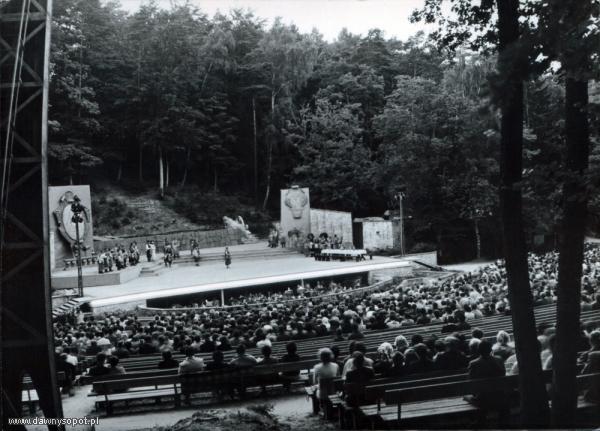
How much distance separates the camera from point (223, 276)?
22453 mm

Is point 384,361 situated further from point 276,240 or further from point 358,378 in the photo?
point 276,240

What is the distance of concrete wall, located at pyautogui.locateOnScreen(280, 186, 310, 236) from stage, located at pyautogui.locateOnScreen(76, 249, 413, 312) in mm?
2686

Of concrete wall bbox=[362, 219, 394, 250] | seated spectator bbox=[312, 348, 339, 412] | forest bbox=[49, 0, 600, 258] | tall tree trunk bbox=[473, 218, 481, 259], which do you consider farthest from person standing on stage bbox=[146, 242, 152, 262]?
seated spectator bbox=[312, 348, 339, 412]

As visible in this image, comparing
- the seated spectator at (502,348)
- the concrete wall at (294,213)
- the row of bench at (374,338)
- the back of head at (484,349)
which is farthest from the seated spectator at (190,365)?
the concrete wall at (294,213)

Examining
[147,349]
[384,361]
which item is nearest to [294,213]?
[147,349]

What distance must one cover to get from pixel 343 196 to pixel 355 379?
29.6 metres

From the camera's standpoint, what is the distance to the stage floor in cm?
1905

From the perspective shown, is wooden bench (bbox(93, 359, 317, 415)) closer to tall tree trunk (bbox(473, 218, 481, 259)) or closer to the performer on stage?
tall tree trunk (bbox(473, 218, 481, 259))

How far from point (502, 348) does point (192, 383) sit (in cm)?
406

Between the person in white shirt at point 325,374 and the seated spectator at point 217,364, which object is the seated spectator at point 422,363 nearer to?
the person in white shirt at point 325,374

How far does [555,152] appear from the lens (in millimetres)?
7621

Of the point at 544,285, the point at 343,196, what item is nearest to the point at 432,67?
the point at 343,196

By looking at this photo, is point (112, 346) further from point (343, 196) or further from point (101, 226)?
point (343, 196)

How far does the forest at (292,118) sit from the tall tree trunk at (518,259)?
11.7 inches
